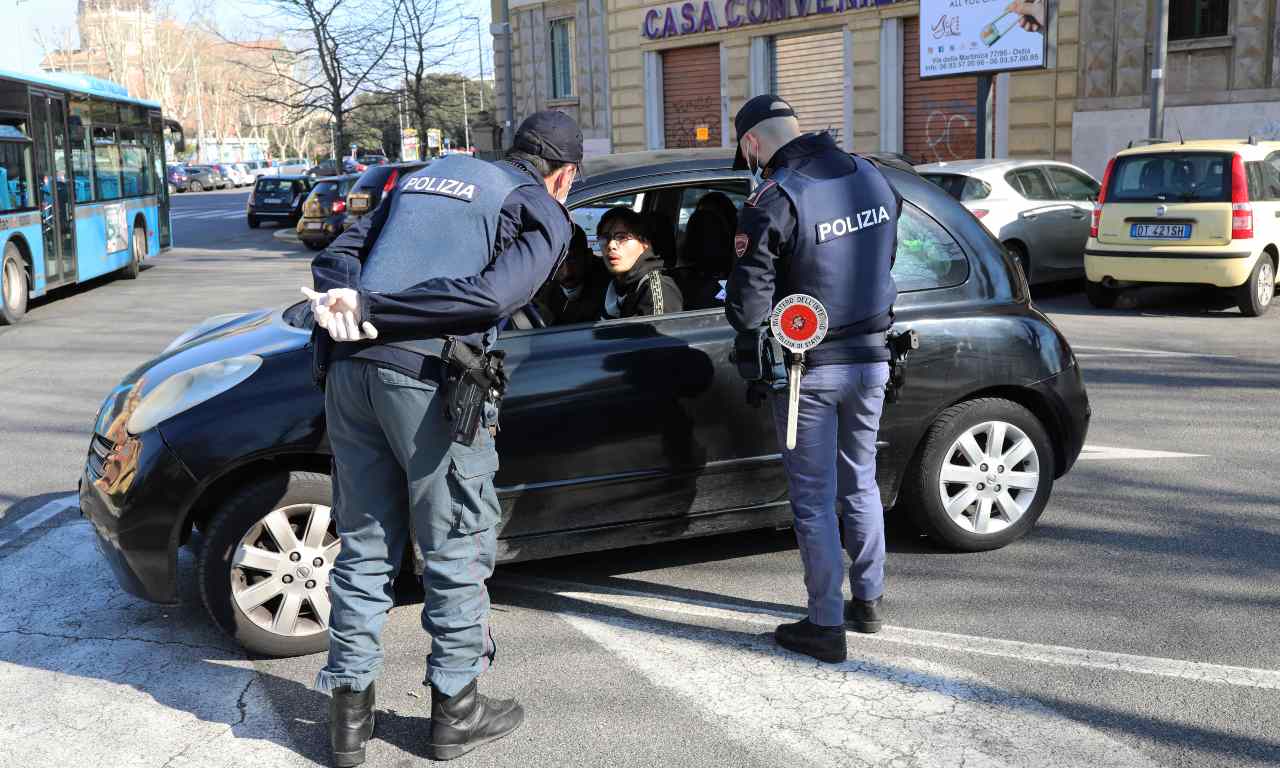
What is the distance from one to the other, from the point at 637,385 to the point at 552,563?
1023mm

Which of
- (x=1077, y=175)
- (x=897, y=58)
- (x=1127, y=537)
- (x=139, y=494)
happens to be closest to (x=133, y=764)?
(x=139, y=494)

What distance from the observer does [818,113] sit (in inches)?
927

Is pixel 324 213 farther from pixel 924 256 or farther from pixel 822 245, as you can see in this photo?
pixel 822 245

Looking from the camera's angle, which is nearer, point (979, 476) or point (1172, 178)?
point (979, 476)

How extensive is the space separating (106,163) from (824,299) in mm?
15414

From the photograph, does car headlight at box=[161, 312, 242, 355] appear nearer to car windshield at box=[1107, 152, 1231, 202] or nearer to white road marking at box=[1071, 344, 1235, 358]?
white road marking at box=[1071, 344, 1235, 358]

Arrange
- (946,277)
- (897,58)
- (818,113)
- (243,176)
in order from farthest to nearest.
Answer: (243,176) → (818,113) → (897,58) → (946,277)

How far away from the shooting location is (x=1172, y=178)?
1150 cm

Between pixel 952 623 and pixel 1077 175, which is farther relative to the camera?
pixel 1077 175

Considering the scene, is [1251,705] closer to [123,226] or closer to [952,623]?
[952,623]

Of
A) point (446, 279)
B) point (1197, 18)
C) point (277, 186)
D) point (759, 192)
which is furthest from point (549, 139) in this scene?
point (277, 186)

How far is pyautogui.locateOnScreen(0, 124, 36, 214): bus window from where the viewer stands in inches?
524

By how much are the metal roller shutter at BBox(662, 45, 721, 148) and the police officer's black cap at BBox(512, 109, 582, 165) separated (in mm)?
22183

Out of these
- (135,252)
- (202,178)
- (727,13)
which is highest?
(727,13)
